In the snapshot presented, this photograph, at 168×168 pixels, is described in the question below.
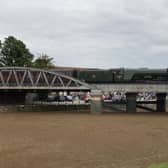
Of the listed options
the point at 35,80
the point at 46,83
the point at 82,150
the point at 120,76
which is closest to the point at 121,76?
the point at 120,76

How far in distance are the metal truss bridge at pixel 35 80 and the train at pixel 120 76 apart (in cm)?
437

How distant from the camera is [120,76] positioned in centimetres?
10162

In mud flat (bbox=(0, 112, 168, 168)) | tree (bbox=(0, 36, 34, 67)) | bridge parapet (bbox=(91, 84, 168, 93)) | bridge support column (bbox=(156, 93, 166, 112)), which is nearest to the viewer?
mud flat (bbox=(0, 112, 168, 168))

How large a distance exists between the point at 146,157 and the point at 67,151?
5.89 meters

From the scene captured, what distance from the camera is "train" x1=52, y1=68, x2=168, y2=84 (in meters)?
101

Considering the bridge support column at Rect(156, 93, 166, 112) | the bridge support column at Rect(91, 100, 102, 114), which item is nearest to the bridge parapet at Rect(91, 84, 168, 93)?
the bridge support column at Rect(91, 100, 102, 114)

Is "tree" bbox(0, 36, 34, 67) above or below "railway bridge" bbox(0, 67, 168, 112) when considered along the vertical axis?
above

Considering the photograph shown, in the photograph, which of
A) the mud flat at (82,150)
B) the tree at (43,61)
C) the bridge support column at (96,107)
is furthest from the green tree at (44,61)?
the mud flat at (82,150)

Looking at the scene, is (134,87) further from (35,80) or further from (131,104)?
(35,80)

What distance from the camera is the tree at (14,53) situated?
404 ft

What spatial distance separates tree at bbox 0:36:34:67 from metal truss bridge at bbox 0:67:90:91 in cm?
2618

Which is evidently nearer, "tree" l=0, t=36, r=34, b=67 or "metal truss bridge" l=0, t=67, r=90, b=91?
"metal truss bridge" l=0, t=67, r=90, b=91

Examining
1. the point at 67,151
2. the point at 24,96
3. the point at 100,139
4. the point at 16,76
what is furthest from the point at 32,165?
the point at 24,96

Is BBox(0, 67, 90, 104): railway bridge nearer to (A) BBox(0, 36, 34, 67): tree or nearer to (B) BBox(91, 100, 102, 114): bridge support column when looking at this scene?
(B) BBox(91, 100, 102, 114): bridge support column
